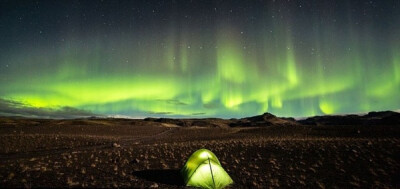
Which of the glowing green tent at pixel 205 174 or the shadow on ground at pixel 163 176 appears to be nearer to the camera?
the glowing green tent at pixel 205 174

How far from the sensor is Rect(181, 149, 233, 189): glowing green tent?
12203mm

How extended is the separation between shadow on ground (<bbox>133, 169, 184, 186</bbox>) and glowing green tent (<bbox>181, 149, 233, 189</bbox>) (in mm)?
555

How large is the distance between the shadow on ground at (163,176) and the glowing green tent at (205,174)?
56cm

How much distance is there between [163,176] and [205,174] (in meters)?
2.73

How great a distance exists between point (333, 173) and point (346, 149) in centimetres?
677

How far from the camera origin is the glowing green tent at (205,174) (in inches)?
480

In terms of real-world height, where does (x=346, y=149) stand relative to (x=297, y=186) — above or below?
above

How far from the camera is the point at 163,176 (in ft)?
46.1

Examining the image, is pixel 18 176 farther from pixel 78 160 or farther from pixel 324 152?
pixel 324 152

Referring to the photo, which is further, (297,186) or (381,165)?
(381,165)

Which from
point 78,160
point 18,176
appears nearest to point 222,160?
point 78,160

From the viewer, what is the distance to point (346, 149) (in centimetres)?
2042

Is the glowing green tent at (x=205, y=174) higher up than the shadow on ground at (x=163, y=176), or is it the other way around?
the glowing green tent at (x=205, y=174)

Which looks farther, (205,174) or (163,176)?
(163,176)
